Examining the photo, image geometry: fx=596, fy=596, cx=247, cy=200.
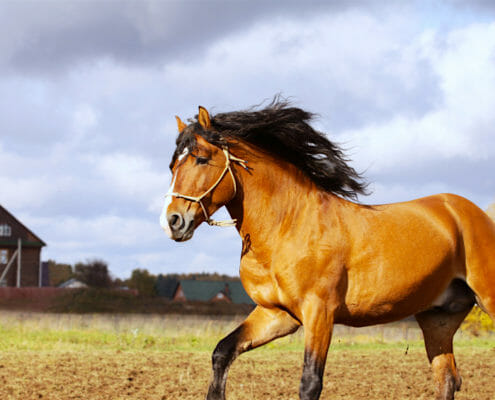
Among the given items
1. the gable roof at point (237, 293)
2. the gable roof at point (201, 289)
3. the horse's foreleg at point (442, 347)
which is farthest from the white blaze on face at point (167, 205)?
the gable roof at point (201, 289)

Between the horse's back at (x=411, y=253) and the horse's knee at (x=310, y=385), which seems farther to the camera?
the horse's back at (x=411, y=253)

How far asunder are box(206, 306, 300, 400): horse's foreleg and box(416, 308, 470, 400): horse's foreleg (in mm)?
1518

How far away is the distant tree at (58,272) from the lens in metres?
53.1

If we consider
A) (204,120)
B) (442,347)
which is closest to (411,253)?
(442,347)

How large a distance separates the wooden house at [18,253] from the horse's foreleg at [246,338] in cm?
3919

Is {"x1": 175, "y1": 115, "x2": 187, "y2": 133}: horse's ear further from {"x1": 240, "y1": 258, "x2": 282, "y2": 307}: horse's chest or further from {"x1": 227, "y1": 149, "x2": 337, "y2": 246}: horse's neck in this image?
{"x1": 240, "y1": 258, "x2": 282, "y2": 307}: horse's chest

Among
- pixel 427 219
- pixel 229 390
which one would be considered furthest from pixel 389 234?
pixel 229 390

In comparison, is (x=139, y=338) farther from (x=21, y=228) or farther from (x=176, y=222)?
(x=21, y=228)

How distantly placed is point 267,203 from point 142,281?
3739 cm

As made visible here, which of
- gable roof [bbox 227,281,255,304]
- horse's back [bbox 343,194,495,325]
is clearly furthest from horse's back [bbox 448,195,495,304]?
gable roof [bbox 227,281,255,304]

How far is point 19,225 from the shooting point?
42.8 metres

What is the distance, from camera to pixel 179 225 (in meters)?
4.08

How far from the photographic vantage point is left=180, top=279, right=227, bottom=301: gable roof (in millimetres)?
44294

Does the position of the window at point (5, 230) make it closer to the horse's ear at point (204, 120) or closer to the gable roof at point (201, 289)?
the gable roof at point (201, 289)
